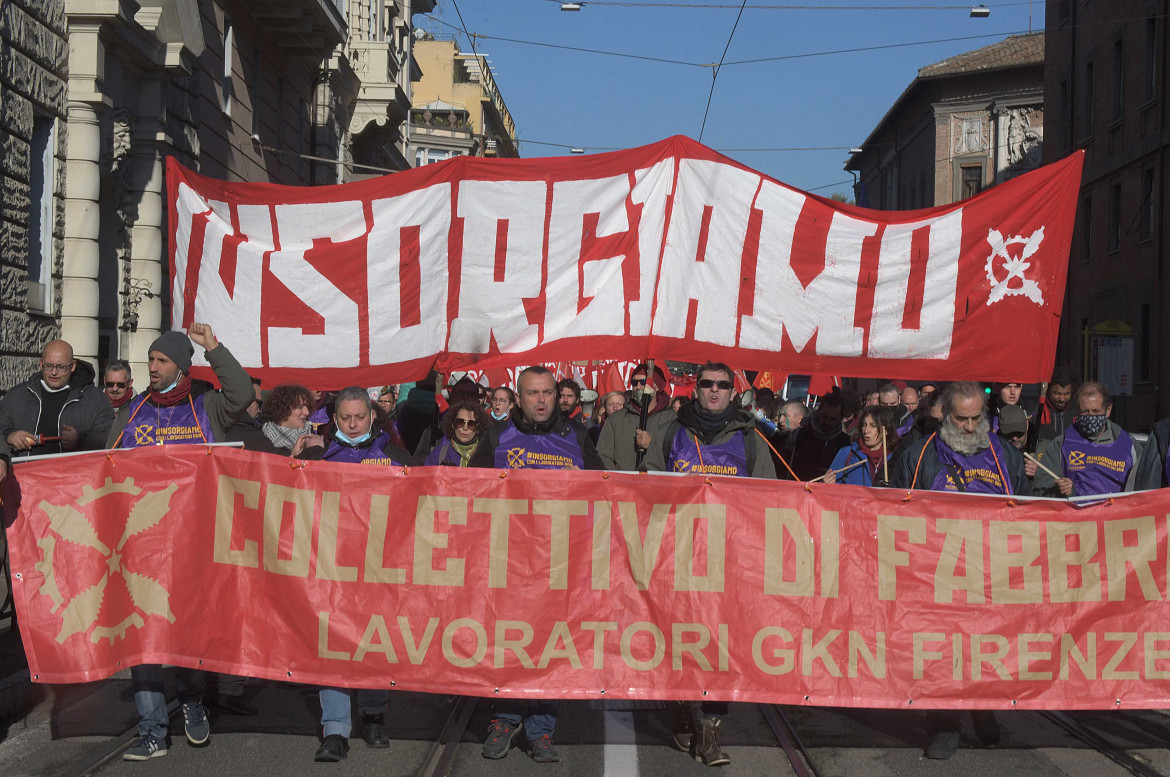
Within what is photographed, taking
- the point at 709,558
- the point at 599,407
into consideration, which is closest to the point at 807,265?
the point at 709,558

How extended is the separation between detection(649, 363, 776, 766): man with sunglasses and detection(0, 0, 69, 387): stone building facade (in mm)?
8250

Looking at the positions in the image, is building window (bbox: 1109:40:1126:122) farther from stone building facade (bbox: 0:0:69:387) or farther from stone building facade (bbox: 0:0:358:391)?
stone building facade (bbox: 0:0:69:387)

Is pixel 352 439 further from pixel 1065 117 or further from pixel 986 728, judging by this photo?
pixel 1065 117

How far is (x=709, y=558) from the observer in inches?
234

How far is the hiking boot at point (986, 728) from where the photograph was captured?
6.31m

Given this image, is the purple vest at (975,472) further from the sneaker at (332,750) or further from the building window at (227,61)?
the building window at (227,61)

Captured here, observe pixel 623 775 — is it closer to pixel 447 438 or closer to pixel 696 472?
pixel 696 472

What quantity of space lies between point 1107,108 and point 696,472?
2932 centimetres

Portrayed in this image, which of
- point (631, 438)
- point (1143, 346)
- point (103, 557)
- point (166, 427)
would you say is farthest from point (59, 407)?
point (1143, 346)

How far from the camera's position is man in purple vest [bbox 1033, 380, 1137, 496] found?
7727 mm

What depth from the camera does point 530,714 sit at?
6137 millimetres

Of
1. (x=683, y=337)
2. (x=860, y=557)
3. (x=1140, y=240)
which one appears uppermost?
(x=1140, y=240)

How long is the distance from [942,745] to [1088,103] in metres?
31.3

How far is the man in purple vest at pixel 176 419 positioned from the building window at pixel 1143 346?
87.2ft
